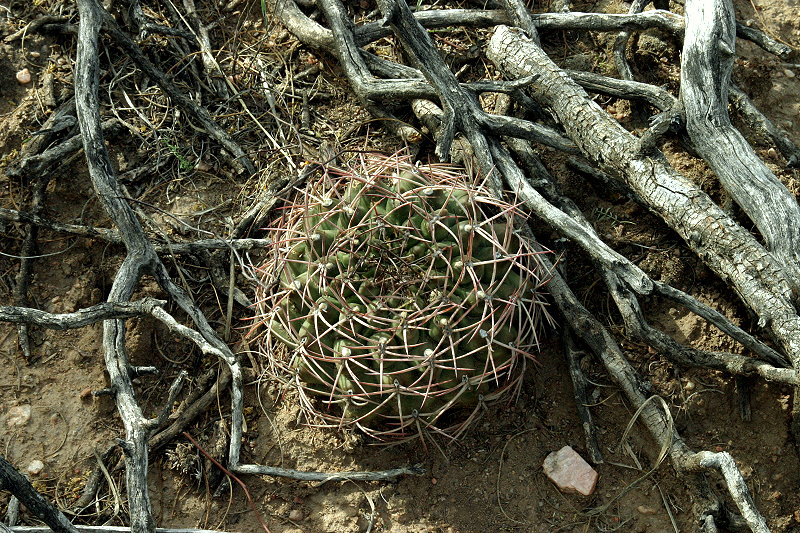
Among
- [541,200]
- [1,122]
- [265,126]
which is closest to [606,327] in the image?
[541,200]

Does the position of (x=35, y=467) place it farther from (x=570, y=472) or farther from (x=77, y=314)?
(x=570, y=472)

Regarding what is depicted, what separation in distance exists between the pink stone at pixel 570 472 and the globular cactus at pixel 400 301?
0.32 m

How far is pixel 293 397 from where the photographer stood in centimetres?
300

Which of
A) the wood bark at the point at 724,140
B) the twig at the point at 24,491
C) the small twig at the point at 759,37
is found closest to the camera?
the twig at the point at 24,491

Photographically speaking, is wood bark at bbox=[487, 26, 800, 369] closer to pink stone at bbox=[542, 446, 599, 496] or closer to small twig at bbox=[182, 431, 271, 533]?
pink stone at bbox=[542, 446, 599, 496]

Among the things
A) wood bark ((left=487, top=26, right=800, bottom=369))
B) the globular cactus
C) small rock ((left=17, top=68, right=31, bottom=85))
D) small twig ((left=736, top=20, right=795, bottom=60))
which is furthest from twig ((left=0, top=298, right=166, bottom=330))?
small twig ((left=736, top=20, right=795, bottom=60))

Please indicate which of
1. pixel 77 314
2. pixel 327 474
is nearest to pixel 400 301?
pixel 327 474

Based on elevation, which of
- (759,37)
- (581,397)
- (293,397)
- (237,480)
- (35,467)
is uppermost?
(759,37)

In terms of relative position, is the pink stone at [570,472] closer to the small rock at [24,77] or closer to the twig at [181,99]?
the twig at [181,99]

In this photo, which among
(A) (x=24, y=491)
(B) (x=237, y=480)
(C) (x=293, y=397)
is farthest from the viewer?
(C) (x=293, y=397)

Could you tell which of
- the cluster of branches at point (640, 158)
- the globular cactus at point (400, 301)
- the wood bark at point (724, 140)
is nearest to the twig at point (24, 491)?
the globular cactus at point (400, 301)

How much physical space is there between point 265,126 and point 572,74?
4.48 feet

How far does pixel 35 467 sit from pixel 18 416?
0.23 m

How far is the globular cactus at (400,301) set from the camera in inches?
99.5
